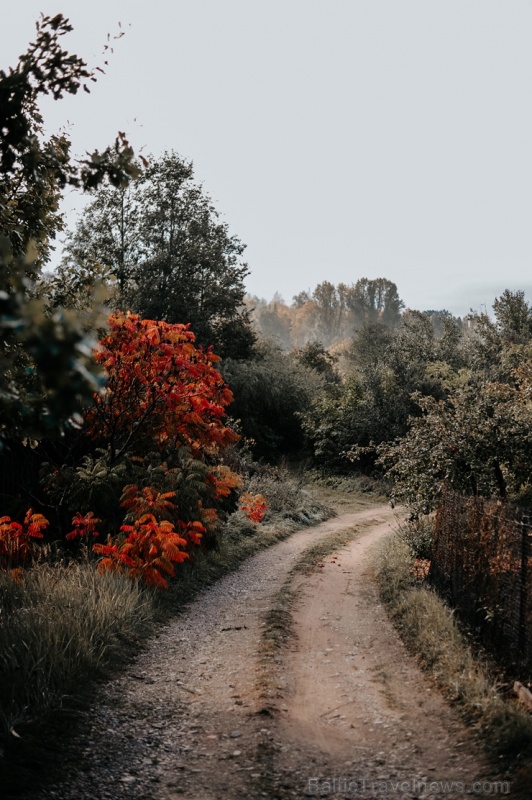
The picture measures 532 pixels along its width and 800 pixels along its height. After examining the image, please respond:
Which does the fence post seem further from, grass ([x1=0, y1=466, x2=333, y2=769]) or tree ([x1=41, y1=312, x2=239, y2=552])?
tree ([x1=41, y1=312, x2=239, y2=552])

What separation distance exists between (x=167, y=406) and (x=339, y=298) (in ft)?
319

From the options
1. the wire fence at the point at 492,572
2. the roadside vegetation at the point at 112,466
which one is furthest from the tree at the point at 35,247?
the wire fence at the point at 492,572

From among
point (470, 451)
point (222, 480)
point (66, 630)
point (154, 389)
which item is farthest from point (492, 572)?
point (154, 389)

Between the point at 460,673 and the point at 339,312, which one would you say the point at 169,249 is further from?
the point at 339,312

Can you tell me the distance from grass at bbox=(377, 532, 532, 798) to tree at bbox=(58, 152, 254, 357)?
2056 cm

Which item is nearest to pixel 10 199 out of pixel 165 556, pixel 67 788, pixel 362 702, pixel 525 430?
pixel 165 556

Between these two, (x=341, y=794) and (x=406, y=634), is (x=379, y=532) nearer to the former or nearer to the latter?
(x=406, y=634)

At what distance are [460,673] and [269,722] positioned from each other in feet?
6.35

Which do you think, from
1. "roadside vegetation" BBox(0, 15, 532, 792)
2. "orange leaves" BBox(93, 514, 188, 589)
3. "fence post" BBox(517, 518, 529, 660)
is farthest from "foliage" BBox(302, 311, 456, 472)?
"fence post" BBox(517, 518, 529, 660)

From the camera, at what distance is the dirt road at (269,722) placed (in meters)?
4.30

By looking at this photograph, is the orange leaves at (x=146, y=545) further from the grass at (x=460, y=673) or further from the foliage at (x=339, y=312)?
the foliage at (x=339, y=312)

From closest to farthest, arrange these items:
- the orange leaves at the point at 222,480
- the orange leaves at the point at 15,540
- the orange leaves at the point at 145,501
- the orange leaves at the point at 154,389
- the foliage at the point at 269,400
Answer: the orange leaves at the point at 15,540 < the orange leaves at the point at 145,501 < the orange leaves at the point at 154,389 < the orange leaves at the point at 222,480 < the foliage at the point at 269,400

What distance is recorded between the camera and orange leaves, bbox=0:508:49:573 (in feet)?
27.1

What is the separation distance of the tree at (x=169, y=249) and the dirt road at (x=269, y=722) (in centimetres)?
2126
